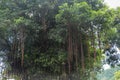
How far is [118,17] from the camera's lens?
8617mm

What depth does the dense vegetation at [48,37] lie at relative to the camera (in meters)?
7.20

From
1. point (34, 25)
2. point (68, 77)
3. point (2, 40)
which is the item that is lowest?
point (68, 77)

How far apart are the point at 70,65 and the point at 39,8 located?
212 cm

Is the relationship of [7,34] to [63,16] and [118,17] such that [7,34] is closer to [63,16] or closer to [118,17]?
[63,16]

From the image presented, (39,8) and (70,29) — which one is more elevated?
(39,8)

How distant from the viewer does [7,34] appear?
7617mm

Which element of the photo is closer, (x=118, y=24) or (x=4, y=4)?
(x=4, y=4)

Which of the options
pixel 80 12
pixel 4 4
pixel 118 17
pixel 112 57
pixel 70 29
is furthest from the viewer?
pixel 112 57

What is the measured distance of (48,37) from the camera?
25.0 feet

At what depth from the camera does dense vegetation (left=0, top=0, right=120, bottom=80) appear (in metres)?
7.20

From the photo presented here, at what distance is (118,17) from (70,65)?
2492 millimetres

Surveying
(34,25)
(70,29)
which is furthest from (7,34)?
(70,29)

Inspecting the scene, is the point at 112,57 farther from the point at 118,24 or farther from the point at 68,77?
the point at 68,77

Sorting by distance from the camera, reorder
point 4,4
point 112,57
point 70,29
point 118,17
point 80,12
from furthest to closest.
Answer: point 112,57 < point 118,17 < point 4,4 < point 70,29 < point 80,12
